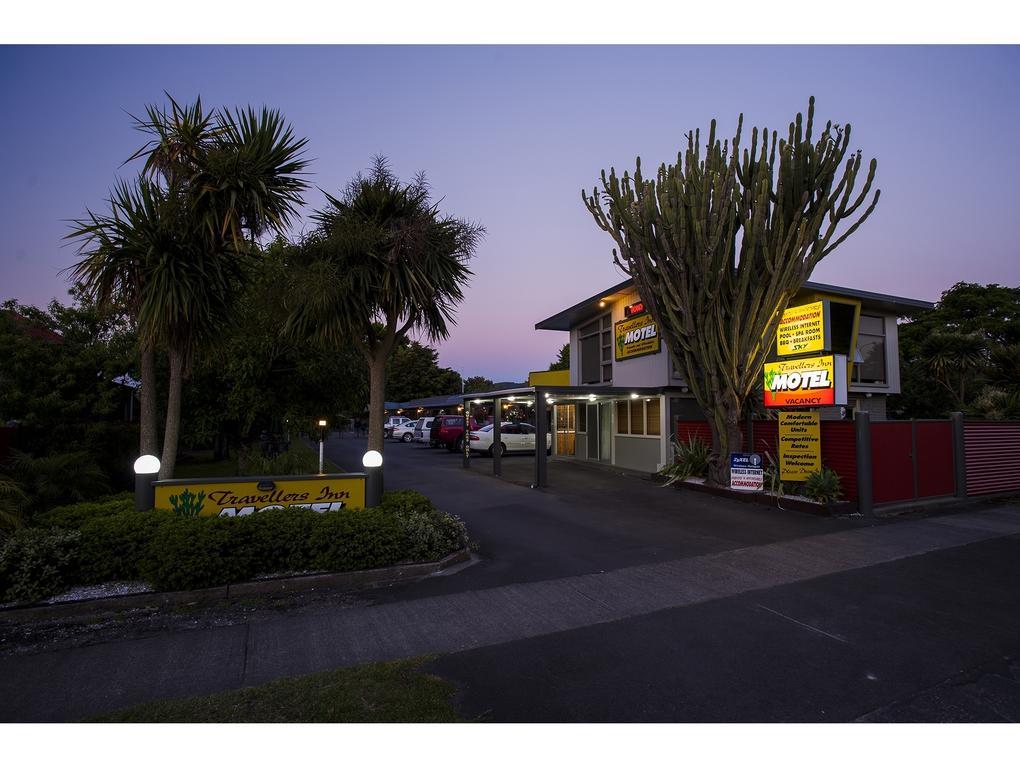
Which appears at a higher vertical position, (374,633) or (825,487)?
(825,487)

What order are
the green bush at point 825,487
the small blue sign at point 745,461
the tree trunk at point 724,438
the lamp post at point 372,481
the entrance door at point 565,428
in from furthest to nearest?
the entrance door at point 565,428 → the tree trunk at point 724,438 → the small blue sign at point 745,461 → the green bush at point 825,487 → the lamp post at point 372,481

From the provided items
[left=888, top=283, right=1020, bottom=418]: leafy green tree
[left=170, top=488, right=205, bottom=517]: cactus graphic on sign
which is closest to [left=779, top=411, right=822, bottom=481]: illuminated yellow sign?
[left=888, top=283, right=1020, bottom=418]: leafy green tree

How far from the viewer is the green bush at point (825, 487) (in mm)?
10028

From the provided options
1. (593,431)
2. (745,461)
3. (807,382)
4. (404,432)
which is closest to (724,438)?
(745,461)

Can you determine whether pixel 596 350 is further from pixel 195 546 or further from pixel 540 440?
pixel 195 546

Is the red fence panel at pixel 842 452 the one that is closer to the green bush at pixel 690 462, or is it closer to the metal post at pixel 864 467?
the metal post at pixel 864 467

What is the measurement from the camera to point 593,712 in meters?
3.37

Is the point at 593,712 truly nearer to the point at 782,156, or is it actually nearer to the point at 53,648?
the point at 53,648

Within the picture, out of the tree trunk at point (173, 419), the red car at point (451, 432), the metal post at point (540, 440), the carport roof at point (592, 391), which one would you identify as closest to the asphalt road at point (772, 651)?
the tree trunk at point (173, 419)

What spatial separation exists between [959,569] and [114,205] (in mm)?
11054

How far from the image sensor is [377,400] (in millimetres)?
8570

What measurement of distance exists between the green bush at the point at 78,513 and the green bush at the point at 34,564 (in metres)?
0.54

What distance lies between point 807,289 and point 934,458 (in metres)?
6.15

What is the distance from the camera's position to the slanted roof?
15688 mm
